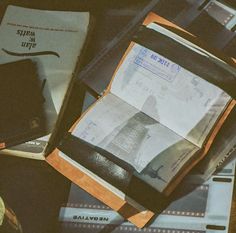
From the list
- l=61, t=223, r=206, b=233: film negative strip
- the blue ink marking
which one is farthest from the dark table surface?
the blue ink marking

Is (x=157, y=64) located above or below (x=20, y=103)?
above

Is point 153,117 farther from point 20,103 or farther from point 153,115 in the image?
point 20,103

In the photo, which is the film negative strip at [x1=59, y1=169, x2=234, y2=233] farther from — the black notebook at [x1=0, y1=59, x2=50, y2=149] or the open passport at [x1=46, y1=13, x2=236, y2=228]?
the black notebook at [x1=0, y1=59, x2=50, y2=149]

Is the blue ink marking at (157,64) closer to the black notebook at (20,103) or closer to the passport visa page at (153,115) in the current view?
the passport visa page at (153,115)

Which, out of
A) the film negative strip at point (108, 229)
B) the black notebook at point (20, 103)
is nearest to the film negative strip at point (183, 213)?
the film negative strip at point (108, 229)

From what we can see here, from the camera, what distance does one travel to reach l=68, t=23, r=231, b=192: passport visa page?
906 mm

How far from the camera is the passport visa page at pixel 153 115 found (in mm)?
906

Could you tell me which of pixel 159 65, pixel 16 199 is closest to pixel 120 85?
pixel 159 65

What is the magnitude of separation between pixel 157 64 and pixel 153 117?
4.1 inches

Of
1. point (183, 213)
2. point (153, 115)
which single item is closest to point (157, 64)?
point (153, 115)

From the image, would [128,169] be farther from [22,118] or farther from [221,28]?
[221,28]

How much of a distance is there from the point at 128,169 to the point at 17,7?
1.64 ft

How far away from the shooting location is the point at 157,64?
3.19 ft

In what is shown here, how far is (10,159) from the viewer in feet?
3.38
